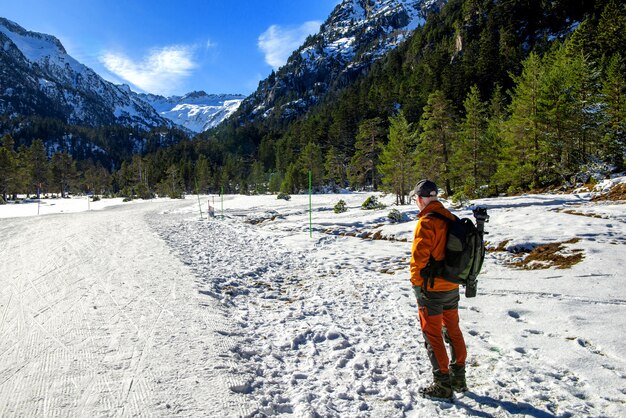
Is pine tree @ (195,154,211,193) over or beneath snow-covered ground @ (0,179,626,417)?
over

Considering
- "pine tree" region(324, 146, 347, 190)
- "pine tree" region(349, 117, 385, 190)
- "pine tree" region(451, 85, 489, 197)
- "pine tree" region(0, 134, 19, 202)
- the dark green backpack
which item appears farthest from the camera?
"pine tree" region(324, 146, 347, 190)

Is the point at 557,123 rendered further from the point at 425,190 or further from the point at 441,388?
the point at 441,388

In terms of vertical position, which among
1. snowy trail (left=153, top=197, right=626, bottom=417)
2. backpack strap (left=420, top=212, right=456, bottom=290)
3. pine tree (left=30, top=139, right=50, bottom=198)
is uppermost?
pine tree (left=30, top=139, right=50, bottom=198)

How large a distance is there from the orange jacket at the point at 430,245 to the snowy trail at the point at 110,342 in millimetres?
2491

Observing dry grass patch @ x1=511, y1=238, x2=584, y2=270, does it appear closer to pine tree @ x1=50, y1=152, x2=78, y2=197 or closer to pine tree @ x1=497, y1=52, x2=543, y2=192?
pine tree @ x1=497, y1=52, x2=543, y2=192

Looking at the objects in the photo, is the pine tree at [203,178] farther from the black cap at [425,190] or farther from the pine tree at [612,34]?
the black cap at [425,190]

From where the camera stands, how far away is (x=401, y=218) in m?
16.8

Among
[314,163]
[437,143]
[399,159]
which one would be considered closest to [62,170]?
[314,163]

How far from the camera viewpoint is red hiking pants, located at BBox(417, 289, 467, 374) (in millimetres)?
3816

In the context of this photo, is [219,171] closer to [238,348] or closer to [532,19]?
[532,19]

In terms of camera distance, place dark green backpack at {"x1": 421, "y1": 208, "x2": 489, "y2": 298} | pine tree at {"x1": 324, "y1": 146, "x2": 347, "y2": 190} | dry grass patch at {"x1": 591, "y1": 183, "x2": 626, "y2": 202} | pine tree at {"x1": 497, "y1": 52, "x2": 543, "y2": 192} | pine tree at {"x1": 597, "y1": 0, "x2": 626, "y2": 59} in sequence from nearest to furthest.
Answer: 1. dark green backpack at {"x1": 421, "y1": 208, "x2": 489, "y2": 298}
2. dry grass patch at {"x1": 591, "y1": 183, "x2": 626, "y2": 202}
3. pine tree at {"x1": 497, "y1": 52, "x2": 543, "y2": 192}
4. pine tree at {"x1": 597, "y1": 0, "x2": 626, "y2": 59}
5. pine tree at {"x1": 324, "y1": 146, "x2": 347, "y2": 190}

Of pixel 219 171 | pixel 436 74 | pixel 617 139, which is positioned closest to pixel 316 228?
pixel 617 139

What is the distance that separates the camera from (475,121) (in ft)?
89.5

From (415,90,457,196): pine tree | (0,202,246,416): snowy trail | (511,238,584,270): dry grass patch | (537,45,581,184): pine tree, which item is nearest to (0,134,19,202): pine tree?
(0,202,246,416): snowy trail
